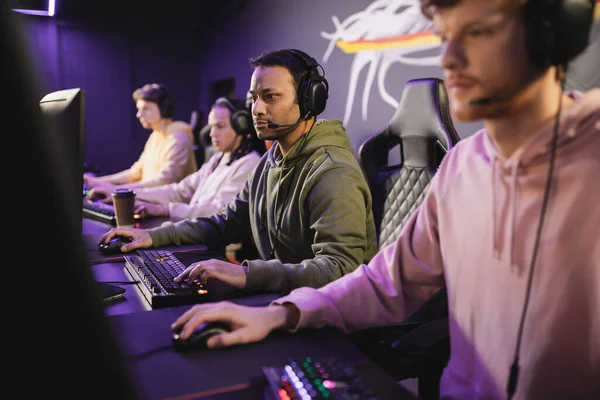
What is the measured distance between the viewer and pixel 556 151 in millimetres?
702

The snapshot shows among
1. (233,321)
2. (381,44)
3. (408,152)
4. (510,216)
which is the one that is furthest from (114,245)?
(381,44)

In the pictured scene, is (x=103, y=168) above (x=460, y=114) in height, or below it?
below

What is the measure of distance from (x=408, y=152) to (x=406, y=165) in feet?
0.14

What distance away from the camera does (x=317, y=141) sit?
1.58 m

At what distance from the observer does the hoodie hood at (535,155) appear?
681 millimetres

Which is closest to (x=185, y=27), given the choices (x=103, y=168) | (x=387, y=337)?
(x=103, y=168)

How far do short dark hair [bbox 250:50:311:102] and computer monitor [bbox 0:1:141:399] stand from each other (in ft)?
4.18

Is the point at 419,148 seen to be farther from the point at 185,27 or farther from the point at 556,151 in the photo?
the point at 185,27

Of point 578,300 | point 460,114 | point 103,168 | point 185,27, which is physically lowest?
point 103,168

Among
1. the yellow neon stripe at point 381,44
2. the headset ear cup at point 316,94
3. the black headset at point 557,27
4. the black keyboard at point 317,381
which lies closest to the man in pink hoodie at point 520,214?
the black headset at point 557,27

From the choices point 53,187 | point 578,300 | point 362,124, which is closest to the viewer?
point 53,187

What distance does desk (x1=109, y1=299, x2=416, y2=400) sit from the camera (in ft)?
2.23

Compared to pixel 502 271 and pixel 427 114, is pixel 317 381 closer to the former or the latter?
pixel 502 271

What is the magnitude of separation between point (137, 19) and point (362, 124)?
4.39 metres
